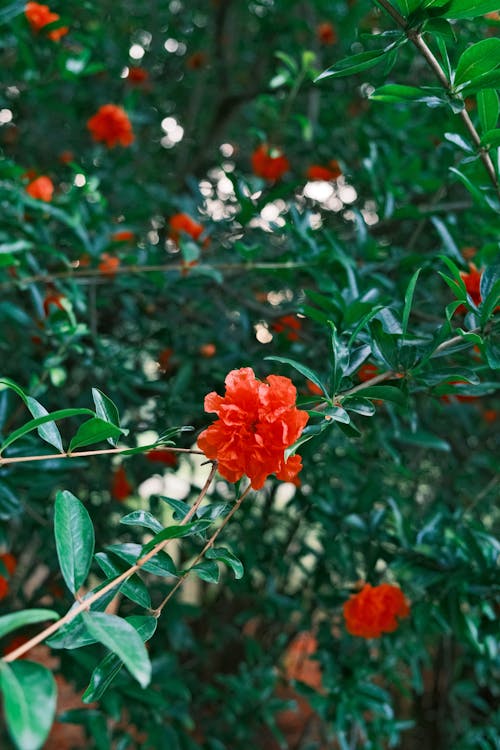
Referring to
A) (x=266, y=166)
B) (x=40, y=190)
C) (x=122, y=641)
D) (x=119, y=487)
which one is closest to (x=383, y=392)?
(x=122, y=641)

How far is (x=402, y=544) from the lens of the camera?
1.08 m

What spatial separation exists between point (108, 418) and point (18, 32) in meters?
0.95

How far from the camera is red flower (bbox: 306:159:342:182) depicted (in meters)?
1.81

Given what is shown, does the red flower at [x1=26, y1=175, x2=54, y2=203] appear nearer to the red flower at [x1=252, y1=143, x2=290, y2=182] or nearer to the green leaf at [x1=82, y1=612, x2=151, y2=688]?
the red flower at [x1=252, y1=143, x2=290, y2=182]

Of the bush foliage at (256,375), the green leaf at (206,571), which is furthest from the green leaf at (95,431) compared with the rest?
the green leaf at (206,571)

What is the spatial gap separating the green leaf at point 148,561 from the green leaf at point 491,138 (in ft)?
1.79

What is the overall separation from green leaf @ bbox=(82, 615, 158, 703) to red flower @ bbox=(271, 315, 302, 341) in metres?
0.65

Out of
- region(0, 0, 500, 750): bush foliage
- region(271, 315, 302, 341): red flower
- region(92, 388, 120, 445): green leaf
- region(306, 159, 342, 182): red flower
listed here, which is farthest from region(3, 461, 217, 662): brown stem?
region(306, 159, 342, 182): red flower

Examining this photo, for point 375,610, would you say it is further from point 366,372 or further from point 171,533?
point 171,533

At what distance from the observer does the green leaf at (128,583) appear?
1.89 feet

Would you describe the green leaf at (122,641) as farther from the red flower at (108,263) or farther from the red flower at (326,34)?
the red flower at (326,34)

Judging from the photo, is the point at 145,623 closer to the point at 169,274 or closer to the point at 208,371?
the point at 208,371

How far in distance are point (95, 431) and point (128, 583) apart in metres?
0.14

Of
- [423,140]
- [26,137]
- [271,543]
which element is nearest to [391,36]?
[423,140]
